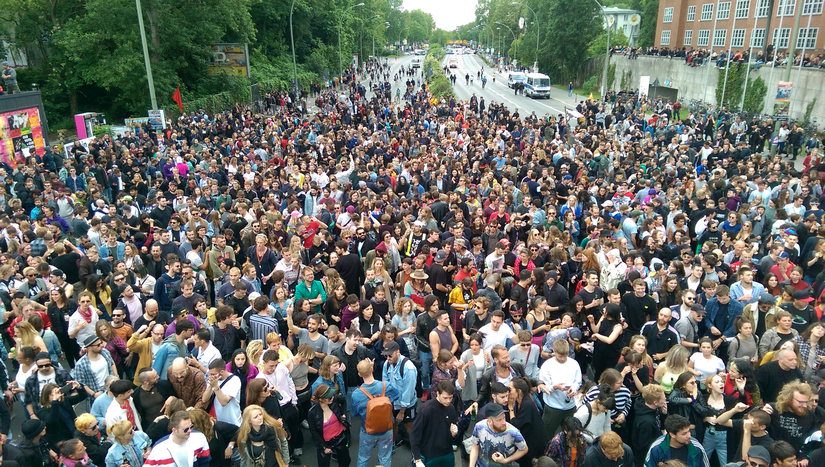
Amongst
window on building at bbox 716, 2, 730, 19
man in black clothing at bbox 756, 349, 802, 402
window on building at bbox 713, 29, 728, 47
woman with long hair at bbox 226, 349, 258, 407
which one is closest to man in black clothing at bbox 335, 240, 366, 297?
woman with long hair at bbox 226, 349, 258, 407

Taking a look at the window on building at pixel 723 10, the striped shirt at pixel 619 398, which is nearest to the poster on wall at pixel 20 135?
the striped shirt at pixel 619 398

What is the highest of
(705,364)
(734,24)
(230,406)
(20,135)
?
(734,24)

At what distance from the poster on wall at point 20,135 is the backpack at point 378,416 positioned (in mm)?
19412

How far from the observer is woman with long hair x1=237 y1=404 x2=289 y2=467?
4.90 m

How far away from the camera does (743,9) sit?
47000mm

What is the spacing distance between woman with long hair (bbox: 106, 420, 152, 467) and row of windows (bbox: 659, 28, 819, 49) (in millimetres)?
41382

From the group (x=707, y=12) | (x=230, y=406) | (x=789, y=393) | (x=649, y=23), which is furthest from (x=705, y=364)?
(x=649, y=23)

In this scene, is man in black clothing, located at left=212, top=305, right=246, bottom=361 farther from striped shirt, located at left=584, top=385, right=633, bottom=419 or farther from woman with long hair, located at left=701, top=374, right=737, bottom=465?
woman with long hair, located at left=701, top=374, right=737, bottom=465

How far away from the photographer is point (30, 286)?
834 cm

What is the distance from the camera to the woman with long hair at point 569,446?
4887mm

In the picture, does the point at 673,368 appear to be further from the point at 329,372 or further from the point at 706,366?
the point at 329,372

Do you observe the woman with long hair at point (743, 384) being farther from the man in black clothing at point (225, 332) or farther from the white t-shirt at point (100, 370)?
the white t-shirt at point (100, 370)

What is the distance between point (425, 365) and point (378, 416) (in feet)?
5.73

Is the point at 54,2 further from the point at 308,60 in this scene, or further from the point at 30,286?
the point at 30,286
